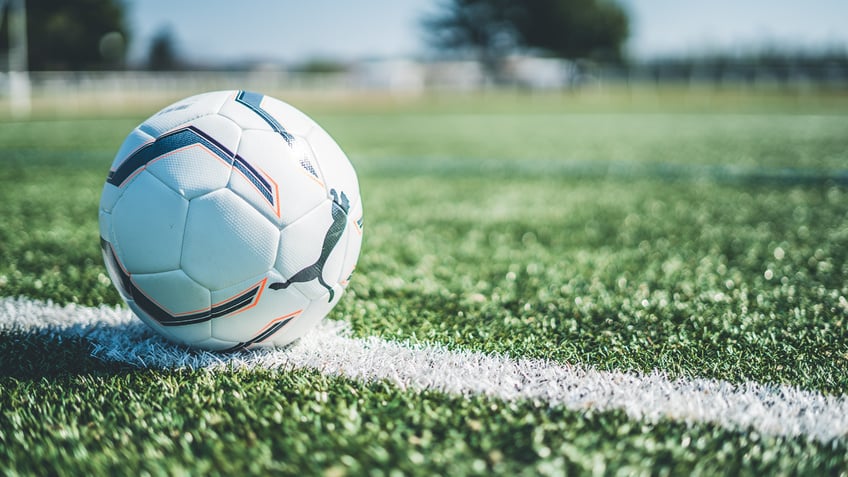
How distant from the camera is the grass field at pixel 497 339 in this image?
4.85 ft

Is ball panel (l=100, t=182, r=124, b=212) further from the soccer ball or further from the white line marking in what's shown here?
the white line marking

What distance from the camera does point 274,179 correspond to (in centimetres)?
191

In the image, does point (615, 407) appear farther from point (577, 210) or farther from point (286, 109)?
point (577, 210)

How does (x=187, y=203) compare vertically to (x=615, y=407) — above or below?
above

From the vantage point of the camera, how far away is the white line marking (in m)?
1.67

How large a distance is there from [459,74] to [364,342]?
1865 inches

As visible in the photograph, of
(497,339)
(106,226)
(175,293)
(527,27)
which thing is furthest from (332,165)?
(527,27)

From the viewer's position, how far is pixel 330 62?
54.3 m

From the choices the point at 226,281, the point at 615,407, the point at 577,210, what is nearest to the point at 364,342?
the point at 226,281

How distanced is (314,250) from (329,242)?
6 cm

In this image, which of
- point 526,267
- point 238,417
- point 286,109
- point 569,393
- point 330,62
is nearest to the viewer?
point 238,417

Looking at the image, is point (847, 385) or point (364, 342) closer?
point (847, 385)

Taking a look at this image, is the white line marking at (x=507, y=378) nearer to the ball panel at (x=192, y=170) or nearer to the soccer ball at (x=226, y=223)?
the soccer ball at (x=226, y=223)

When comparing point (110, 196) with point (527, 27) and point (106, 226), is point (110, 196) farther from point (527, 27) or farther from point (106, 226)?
point (527, 27)
